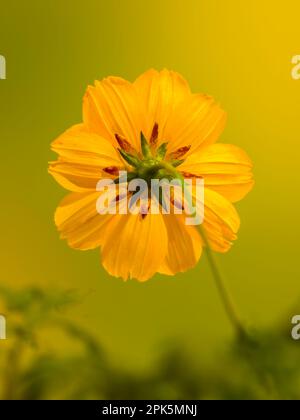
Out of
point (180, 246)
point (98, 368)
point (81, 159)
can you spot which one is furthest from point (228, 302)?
point (81, 159)

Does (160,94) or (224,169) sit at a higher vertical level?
(160,94)

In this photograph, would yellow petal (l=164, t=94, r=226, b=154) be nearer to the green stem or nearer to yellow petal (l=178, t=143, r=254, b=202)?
yellow petal (l=178, t=143, r=254, b=202)

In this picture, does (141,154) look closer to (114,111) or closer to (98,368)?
(114,111)

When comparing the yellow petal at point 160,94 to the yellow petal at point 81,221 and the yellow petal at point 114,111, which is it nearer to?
the yellow petal at point 114,111

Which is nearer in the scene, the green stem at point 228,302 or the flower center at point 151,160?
the flower center at point 151,160

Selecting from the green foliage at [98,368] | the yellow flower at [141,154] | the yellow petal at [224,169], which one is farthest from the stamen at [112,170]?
the green foliage at [98,368]

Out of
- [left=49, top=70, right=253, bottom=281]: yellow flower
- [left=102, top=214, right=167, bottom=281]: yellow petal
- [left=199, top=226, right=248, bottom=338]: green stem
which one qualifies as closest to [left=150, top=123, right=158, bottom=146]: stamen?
[left=49, top=70, right=253, bottom=281]: yellow flower

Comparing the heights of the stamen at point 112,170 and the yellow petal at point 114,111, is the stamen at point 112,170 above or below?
below
